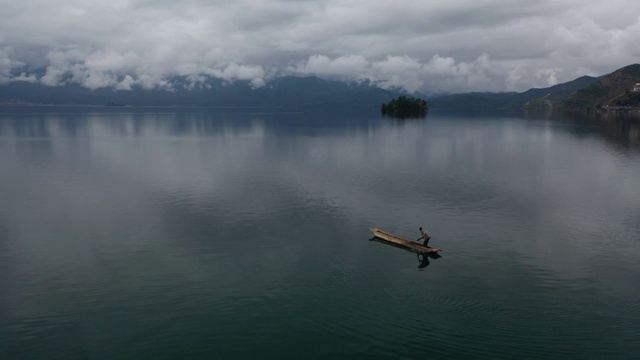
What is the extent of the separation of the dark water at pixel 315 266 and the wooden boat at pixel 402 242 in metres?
1.00

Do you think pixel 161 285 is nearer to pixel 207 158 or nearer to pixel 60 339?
pixel 60 339

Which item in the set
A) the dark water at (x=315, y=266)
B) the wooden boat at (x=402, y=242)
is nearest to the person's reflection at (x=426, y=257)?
the wooden boat at (x=402, y=242)

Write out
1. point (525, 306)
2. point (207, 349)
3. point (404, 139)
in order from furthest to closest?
point (404, 139) < point (525, 306) < point (207, 349)

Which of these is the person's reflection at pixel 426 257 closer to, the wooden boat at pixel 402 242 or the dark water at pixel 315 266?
the wooden boat at pixel 402 242

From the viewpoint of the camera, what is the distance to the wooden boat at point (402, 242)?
4609 cm

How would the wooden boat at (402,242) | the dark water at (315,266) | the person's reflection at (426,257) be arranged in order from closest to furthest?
the dark water at (315,266) < the person's reflection at (426,257) < the wooden boat at (402,242)

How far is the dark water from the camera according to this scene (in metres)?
31.4

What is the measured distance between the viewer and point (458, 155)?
116000 millimetres

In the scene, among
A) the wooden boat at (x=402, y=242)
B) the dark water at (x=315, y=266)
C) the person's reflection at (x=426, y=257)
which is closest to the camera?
the dark water at (x=315, y=266)

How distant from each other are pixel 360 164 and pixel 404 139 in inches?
2245

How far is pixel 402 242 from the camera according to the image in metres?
48.2

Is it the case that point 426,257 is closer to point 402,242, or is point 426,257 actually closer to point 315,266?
point 402,242

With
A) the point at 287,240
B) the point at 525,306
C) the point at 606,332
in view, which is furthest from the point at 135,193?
the point at 606,332

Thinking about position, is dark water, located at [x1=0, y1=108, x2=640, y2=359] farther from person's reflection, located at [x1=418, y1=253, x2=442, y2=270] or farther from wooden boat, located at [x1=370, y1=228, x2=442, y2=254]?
wooden boat, located at [x1=370, y1=228, x2=442, y2=254]
